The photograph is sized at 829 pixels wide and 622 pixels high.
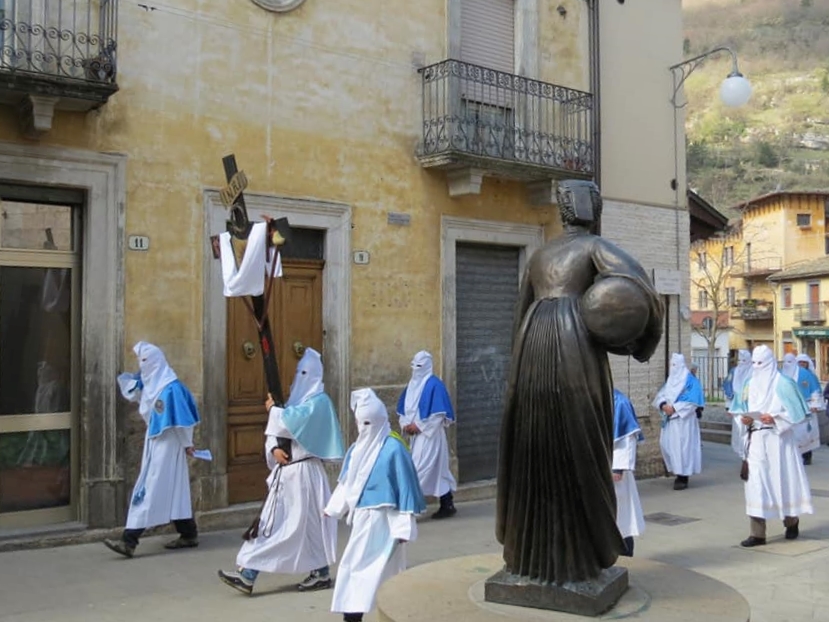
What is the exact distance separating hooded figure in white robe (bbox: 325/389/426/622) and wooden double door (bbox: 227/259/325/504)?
14.5 ft

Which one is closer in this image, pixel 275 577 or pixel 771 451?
pixel 275 577

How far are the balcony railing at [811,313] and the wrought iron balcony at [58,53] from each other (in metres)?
46.4

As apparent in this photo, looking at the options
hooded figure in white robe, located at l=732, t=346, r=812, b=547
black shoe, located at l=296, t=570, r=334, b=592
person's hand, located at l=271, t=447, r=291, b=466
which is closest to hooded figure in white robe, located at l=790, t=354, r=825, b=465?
hooded figure in white robe, located at l=732, t=346, r=812, b=547

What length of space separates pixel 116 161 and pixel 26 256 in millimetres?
1276

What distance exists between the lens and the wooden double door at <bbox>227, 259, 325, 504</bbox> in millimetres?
9906

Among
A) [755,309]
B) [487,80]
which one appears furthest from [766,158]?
[487,80]

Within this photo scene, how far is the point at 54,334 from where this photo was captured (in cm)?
909

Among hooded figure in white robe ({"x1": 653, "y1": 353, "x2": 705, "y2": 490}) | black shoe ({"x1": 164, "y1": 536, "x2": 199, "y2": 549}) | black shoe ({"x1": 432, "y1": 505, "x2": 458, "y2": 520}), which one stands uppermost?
hooded figure in white robe ({"x1": 653, "y1": 353, "x2": 705, "y2": 490})

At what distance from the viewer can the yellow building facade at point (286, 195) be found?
28.9ft

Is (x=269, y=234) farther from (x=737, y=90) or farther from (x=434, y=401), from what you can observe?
(x=737, y=90)

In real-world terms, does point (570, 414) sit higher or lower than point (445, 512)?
higher

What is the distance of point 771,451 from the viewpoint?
9.09 m

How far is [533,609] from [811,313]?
49659 mm

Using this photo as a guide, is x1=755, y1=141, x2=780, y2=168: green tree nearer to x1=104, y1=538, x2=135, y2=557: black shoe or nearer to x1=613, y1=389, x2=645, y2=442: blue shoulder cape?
x1=613, y1=389, x2=645, y2=442: blue shoulder cape
